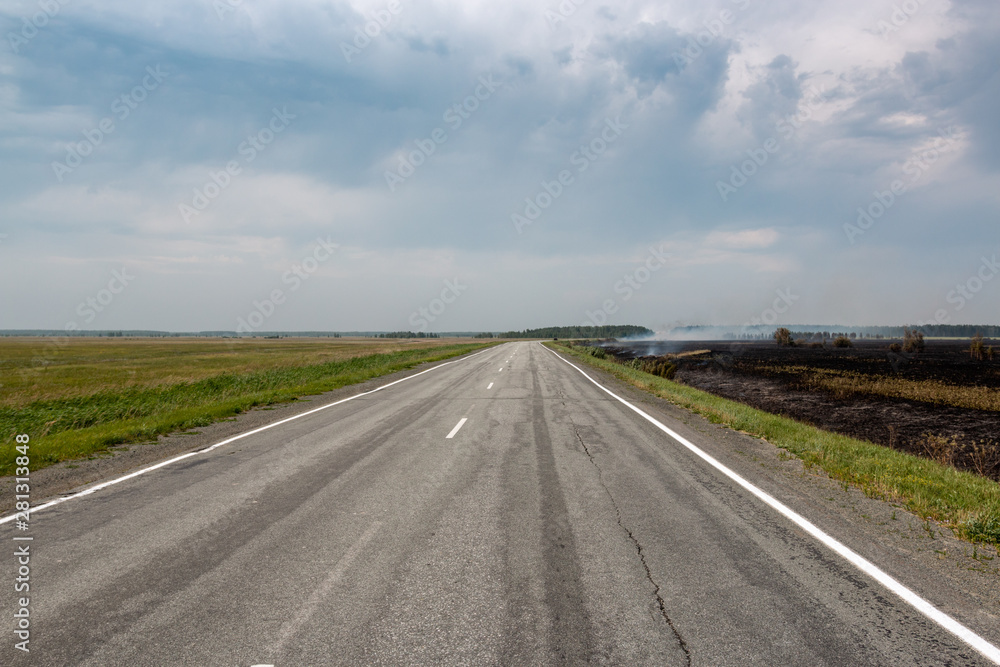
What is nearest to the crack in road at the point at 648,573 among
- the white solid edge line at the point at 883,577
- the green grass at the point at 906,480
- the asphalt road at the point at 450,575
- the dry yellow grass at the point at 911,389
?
the asphalt road at the point at 450,575

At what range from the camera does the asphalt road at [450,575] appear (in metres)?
2.88

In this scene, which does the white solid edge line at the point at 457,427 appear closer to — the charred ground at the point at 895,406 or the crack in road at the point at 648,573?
the crack in road at the point at 648,573

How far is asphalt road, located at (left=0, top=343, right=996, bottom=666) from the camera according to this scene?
2.88m

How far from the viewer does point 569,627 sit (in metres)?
3.06

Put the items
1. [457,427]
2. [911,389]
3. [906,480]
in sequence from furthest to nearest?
[911,389], [457,427], [906,480]

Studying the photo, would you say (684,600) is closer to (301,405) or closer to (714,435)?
(714,435)

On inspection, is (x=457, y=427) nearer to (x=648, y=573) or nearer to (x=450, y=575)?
(x=450, y=575)

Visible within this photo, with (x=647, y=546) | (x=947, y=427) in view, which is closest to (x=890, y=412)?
(x=947, y=427)

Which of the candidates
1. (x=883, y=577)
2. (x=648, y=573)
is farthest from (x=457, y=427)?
(x=883, y=577)

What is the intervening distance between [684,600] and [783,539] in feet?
5.78

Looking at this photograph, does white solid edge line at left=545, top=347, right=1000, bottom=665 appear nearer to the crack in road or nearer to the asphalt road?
the asphalt road

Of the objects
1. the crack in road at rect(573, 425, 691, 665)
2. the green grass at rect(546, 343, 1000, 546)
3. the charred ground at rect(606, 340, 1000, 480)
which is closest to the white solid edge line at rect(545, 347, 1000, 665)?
the green grass at rect(546, 343, 1000, 546)

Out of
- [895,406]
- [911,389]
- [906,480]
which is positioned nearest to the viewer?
[906,480]

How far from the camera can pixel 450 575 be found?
3768mm
